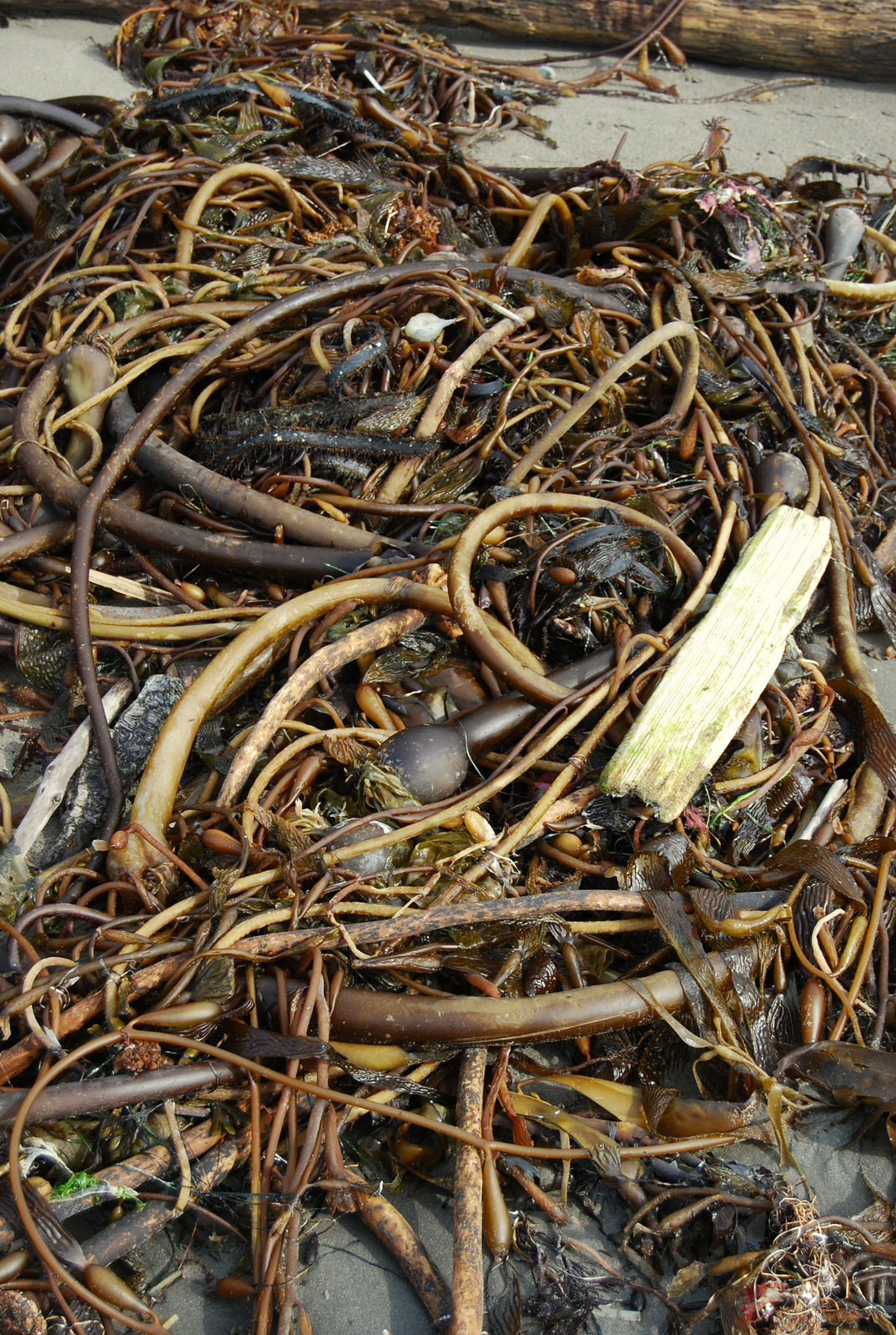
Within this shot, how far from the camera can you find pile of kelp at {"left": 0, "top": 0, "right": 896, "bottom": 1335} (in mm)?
1418

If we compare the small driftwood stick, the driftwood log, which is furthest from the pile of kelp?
the driftwood log


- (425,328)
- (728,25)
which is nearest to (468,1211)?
(425,328)

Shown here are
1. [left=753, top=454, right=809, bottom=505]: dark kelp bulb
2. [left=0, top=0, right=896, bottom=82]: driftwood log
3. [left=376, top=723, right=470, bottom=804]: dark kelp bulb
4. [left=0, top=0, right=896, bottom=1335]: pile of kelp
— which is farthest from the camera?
[left=0, top=0, right=896, bottom=82]: driftwood log

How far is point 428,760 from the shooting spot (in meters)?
1.77

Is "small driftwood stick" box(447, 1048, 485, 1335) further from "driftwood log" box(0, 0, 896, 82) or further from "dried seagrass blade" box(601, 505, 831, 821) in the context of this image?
"driftwood log" box(0, 0, 896, 82)

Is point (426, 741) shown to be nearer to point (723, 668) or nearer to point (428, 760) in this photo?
point (428, 760)

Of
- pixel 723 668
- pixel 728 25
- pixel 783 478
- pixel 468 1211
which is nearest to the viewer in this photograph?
pixel 468 1211

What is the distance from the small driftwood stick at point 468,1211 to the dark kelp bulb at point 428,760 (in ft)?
1.66

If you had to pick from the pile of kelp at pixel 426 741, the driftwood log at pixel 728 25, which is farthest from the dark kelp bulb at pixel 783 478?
the driftwood log at pixel 728 25

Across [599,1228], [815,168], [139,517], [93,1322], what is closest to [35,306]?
[139,517]

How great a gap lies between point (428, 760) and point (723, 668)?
74cm

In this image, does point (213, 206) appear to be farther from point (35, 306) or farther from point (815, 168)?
point (815, 168)

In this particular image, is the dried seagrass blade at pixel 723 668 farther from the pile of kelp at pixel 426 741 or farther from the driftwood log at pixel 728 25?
the driftwood log at pixel 728 25

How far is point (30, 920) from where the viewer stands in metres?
1.54
